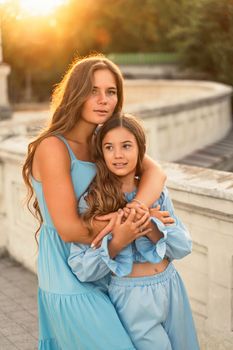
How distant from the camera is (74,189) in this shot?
2.95 metres

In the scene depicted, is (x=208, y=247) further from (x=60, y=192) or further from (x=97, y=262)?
(x=60, y=192)

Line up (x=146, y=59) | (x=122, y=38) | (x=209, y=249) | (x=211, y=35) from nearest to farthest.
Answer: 1. (x=209, y=249)
2. (x=211, y=35)
3. (x=146, y=59)
4. (x=122, y=38)

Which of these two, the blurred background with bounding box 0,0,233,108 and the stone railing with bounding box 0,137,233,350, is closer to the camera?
the stone railing with bounding box 0,137,233,350

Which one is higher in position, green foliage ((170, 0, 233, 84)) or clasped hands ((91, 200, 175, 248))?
clasped hands ((91, 200, 175, 248))

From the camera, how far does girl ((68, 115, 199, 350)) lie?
9.38ft

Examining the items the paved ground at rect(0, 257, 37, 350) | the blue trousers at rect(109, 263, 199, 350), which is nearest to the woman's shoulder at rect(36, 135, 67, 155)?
the blue trousers at rect(109, 263, 199, 350)

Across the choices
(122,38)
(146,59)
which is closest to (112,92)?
(146,59)

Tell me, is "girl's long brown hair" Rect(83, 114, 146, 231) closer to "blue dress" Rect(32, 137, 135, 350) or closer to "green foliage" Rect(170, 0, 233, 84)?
"blue dress" Rect(32, 137, 135, 350)

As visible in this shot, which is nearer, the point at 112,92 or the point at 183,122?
the point at 112,92

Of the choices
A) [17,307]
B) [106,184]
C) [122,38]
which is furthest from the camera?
[122,38]

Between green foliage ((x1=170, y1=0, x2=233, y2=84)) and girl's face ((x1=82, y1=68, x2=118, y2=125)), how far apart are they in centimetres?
2439

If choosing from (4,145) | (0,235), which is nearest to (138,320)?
(4,145)

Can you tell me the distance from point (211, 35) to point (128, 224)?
2638cm

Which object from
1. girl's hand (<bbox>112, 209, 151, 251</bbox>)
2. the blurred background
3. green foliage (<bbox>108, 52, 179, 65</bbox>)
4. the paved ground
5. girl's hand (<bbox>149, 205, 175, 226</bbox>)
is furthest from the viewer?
green foliage (<bbox>108, 52, 179, 65</bbox>)
